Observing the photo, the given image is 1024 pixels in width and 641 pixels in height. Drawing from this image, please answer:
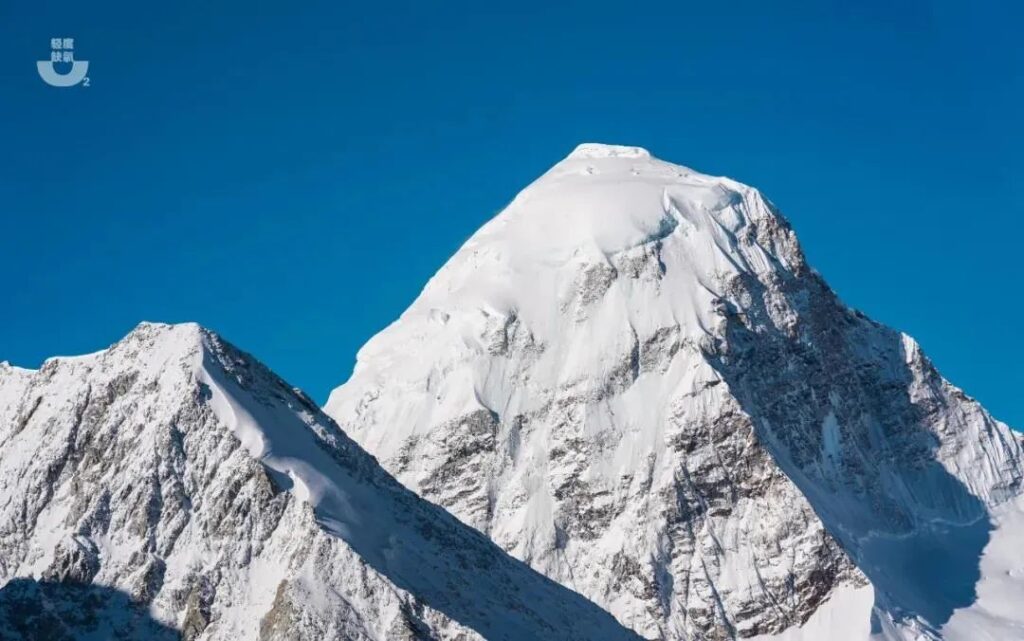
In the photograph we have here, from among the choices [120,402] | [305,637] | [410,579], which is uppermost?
[120,402]

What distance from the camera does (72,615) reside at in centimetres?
13938

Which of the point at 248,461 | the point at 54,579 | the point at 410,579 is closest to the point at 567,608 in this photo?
the point at 410,579

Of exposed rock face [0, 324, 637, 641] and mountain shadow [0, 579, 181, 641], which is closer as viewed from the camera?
mountain shadow [0, 579, 181, 641]

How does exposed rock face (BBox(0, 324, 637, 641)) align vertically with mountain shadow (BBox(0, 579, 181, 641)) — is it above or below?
above

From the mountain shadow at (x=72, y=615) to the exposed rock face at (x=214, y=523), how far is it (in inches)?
5.7

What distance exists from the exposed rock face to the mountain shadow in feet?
0.47

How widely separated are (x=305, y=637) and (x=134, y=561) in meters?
16.1

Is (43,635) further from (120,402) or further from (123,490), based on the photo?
(120,402)

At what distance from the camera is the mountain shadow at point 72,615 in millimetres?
137875

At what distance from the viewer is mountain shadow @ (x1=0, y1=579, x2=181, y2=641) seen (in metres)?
138

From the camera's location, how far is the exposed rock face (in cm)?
13950

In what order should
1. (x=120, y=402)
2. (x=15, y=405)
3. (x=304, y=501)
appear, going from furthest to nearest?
(x=15, y=405)
(x=120, y=402)
(x=304, y=501)

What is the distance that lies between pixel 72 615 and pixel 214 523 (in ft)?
40.8

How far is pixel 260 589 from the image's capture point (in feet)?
461
